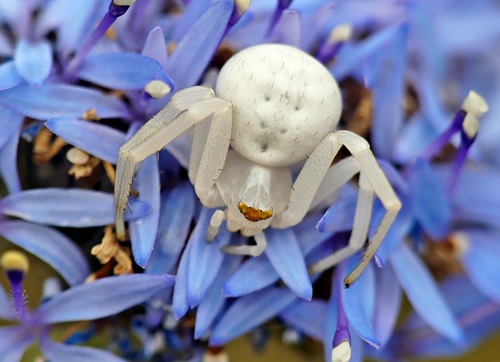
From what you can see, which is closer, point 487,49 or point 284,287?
point 284,287

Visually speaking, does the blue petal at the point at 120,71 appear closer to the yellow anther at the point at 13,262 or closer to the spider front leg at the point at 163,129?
the spider front leg at the point at 163,129

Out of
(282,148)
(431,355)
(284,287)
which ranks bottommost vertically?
(431,355)

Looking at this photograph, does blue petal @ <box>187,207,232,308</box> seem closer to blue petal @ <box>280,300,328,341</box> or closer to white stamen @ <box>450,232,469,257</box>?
blue petal @ <box>280,300,328,341</box>

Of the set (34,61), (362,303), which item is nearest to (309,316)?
(362,303)

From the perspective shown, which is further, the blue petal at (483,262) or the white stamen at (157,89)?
the blue petal at (483,262)

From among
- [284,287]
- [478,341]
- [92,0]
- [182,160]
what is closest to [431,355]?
[478,341]

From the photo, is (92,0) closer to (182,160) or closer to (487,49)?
(182,160)

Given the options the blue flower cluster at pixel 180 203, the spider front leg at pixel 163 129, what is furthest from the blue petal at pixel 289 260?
the spider front leg at pixel 163 129

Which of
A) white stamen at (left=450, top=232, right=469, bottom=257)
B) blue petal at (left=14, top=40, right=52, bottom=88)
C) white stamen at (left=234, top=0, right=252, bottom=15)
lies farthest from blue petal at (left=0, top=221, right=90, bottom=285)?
white stamen at (left=450, top=232, right=469, bottom=257)
